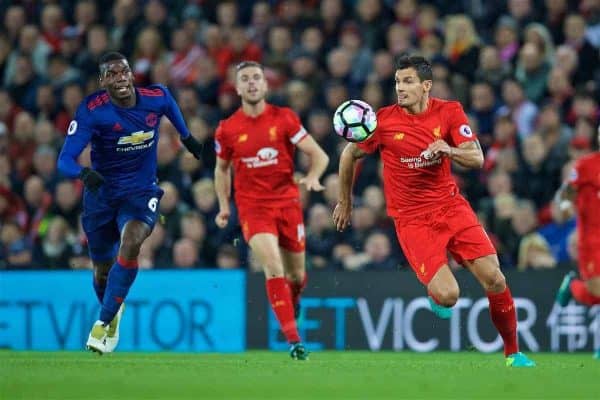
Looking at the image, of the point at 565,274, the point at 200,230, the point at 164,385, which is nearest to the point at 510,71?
the point at 565,274

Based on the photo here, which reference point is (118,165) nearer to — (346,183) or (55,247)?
(346,183)

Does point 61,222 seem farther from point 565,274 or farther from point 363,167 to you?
point 565,274

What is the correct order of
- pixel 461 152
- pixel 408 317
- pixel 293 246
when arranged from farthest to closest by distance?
pixel 408 317 → pixel 293 246 → pixel 461 152

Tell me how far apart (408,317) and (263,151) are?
3.08 metres

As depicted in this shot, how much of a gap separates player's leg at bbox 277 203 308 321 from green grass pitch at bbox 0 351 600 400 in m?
0.95

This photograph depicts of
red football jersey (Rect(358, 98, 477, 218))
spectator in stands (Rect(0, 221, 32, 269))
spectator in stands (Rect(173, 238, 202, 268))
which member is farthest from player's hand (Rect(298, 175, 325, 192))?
spectator in stands (Rect(0, 221, 32, 269))

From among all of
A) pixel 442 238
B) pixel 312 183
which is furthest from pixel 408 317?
pixel 442 238

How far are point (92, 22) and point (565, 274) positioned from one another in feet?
26.7

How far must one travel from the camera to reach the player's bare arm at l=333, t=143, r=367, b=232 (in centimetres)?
1111

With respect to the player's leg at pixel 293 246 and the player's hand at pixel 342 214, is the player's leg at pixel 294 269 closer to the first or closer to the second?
the player's leg at pixel 293 246

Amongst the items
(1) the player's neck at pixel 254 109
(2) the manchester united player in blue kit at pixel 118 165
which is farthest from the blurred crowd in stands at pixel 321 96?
(2) the manchester united player in blue kit at pixel 118 165

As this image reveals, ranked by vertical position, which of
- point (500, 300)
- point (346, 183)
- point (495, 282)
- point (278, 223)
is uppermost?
point (346, 183)

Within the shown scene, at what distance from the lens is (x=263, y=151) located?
13.0 m

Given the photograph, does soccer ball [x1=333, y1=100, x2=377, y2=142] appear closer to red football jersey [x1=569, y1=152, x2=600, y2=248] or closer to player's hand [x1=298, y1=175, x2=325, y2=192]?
player's hand [x1=298, y1=175, x2=325, y2=192]
